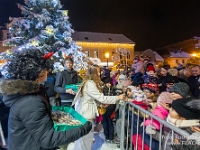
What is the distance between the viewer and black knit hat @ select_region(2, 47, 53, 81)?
157 cm

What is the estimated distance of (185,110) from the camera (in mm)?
2135

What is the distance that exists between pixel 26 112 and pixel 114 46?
136 feet

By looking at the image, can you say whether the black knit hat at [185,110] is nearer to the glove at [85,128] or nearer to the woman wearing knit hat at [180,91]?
the woman wearing knit hat at [180,91]

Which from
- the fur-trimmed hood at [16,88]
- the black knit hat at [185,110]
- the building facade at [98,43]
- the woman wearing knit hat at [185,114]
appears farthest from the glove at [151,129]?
the building facade at [98,43]

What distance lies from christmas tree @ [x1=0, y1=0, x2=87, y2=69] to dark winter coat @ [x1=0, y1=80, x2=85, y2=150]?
1131 cm

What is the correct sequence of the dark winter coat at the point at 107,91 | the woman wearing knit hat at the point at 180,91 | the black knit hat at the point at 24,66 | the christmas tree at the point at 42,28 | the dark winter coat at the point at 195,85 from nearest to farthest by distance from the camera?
the black knit hat at the point at 24,66 → the woman wearing knit hat at the point at 180,91 → the dark winter coat at the point at 107,91 → the dark winter coat at the point at 195,85 → the christmas tree at the point at 42,28

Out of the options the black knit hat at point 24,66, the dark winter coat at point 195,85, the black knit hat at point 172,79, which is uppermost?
the black knit hat at point 24,66

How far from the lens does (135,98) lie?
3.77m

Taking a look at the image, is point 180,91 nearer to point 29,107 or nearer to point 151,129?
point 151,129

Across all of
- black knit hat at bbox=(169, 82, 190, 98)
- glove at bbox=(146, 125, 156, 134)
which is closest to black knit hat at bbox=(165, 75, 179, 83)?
black knit hat at bbox=(169, 82, 190, 98)

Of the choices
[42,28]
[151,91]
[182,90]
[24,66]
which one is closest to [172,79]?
[151,91]

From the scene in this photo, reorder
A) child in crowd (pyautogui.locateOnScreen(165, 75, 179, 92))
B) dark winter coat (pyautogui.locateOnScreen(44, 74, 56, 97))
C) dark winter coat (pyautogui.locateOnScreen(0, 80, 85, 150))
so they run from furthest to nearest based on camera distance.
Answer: dark winter coat (pyautogui.locateOnScreen(44, 74, 56, 97))
child in crowd (pyautogui.locateOnScreen(165, 75, 179, 92))
dark winter coat (pyautogui.locateOnScreen(0, 80, 85, 150))

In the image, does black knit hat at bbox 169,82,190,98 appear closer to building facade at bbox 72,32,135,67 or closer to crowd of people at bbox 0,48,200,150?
crowd of people at bbox 0,48,200,150

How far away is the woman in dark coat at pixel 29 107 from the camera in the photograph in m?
1.45
